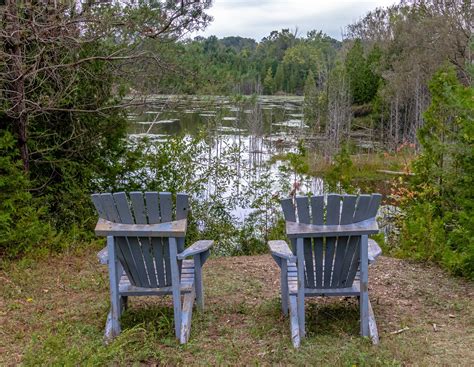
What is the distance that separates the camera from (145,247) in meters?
3.08

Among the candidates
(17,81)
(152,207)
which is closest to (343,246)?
(152,207)

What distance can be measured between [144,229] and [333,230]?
1102 millimetres

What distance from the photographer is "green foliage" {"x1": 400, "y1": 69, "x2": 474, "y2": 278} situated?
14.7 feet

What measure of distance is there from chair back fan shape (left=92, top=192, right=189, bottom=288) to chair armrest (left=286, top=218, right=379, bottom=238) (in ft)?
2.18

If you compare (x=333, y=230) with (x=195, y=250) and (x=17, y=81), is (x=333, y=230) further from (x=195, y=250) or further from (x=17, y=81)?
(x=17, y=81)

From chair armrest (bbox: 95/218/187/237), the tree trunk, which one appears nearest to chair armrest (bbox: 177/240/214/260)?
chair armrest (bbox: 95/218/187/237)

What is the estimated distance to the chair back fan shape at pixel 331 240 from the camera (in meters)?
2.92

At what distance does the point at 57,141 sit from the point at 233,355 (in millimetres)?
4332

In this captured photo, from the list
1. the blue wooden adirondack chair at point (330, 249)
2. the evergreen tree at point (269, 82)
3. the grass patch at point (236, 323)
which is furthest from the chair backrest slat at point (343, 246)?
the evergreen tree at point (269, 82)

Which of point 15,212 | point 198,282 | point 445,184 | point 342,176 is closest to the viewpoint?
point 198,282

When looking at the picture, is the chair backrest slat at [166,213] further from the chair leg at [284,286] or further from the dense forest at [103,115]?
the dense forest at [103,115]

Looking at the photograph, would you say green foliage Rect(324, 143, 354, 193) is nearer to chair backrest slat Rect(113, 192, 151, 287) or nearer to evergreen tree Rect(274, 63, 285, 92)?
chair backrest slat Rect(113, 192, 151, 287)

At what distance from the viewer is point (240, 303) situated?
3787mm

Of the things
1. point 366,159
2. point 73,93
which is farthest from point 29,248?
point 366,159
